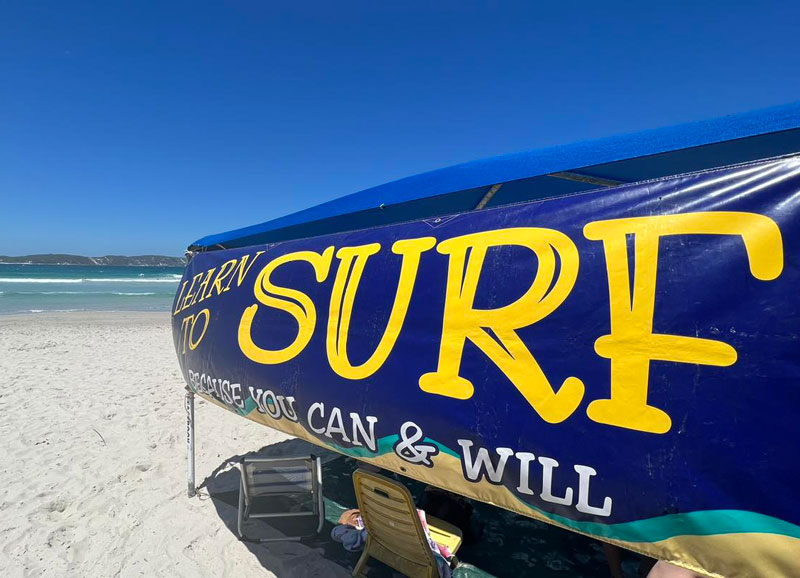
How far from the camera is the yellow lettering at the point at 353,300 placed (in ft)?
7.08

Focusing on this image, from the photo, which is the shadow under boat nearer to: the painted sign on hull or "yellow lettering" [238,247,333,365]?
the painted sign on hull

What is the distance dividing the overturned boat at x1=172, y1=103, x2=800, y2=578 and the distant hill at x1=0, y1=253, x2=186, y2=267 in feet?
393

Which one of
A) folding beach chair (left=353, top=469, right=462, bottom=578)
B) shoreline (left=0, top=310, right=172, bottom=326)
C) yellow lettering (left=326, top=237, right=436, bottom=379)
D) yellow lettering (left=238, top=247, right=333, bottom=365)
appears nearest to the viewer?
yellow lettering (left=326, top=237, right=436, bottom=379)

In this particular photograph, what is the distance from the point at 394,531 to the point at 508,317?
84.3 inches

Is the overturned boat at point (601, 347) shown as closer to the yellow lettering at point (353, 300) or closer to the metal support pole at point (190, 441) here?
the yellow lettering at point (353, 300)

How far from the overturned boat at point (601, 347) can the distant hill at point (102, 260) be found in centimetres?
11972

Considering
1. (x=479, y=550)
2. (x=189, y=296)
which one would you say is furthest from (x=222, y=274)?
(x=479, y=550)

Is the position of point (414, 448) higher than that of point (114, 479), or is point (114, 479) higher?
point (414, 448)

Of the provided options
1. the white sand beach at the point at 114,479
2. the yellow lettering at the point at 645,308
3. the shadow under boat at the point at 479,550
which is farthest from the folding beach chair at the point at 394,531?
the yellow lettering at the point at 645,308

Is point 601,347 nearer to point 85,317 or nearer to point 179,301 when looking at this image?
point 179,301

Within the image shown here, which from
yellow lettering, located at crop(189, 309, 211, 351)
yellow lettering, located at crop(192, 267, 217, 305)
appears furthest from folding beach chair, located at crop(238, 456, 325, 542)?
yellow lettering, located at crop(192, 267, 217, 305)

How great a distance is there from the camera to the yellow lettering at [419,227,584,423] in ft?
5.39

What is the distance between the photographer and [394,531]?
299 cm

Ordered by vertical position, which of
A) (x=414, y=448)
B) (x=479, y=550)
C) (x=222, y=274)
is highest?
(x=222, y=274)
